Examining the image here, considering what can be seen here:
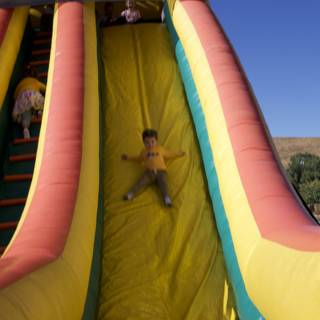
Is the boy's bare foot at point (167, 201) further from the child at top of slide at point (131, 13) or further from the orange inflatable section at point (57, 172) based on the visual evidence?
the child at top of slide at point (131, 13)

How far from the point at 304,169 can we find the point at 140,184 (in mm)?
17218

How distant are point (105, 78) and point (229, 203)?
2.63 meters

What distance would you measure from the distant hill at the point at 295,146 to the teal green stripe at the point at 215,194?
19.7 m

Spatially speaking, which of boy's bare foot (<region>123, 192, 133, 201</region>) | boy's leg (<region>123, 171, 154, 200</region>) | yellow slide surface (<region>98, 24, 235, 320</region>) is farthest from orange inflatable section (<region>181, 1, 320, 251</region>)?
boy's bare foot (<region>123, 192, 133, 201</region>)

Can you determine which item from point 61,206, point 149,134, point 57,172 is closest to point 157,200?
point 149,134

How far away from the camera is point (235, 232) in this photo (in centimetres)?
303

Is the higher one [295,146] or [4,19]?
[295,146]

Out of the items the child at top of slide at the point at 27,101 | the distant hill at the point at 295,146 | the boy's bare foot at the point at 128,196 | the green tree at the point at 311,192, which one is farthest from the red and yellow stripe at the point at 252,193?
the distant hill at the point at 295,146

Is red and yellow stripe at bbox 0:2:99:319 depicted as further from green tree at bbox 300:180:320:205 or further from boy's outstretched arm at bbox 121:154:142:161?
green tree at bbox 300:180:320:205

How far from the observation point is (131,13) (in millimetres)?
6383

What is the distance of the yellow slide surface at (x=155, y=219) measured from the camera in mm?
3137

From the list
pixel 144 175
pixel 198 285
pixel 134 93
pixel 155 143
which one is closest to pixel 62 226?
pixel 198 285

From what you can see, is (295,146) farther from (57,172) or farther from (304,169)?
(57,172)

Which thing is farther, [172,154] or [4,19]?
[4,19]
